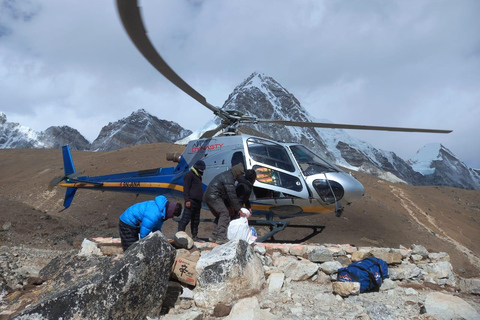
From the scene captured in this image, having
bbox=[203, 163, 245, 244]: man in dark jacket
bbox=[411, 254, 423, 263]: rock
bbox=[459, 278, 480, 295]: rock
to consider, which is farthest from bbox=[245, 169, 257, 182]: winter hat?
bbox=[459, 278, 480, 295]: rock

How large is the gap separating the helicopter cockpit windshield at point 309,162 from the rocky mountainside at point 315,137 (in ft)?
228

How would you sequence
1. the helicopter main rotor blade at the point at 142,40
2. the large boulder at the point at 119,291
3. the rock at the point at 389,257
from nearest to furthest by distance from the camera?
the large boulder at the point at 119,291 → the helicopter main rotor blade at the point at 142,40 → the rock at the point at 389,257

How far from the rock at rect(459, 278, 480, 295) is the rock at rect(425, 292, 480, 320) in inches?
59.3

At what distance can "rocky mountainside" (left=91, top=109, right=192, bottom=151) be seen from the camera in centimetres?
10094

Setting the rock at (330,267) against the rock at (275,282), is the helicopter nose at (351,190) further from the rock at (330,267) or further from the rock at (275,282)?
the rock at (275,282)

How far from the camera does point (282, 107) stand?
10275 centimetres

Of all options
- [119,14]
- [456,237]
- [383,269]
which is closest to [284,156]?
[383,269]

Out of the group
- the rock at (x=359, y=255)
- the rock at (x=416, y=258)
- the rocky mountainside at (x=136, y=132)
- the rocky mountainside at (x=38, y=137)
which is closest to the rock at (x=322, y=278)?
the rock at (x=359, y=255)

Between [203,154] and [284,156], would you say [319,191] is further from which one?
[203,154]

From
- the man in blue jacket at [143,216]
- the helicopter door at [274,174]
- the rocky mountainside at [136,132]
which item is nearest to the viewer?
the man in blue jacket at [143,216]

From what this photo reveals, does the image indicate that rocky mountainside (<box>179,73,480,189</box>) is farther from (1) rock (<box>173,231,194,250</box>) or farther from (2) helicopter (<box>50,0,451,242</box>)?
(1) rock (<box>173,231,194,250</box>)

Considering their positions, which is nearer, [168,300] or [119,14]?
[119,14]

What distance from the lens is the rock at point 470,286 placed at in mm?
4348

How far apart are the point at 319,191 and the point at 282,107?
321 ft
